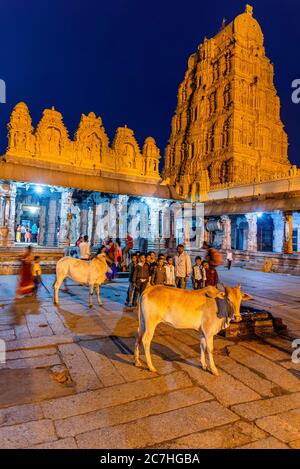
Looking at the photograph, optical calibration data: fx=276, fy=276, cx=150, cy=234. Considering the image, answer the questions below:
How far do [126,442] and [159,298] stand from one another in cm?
208

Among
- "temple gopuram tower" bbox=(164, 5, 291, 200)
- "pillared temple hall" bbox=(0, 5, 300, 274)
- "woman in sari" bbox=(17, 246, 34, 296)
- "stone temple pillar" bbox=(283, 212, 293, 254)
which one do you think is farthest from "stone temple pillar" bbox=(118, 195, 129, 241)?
"temple gopuram tower" bbox=(164, 5, 291, 200)

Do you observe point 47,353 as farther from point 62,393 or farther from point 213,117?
point 213,117

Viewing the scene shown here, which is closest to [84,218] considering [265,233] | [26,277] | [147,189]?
[147,189]

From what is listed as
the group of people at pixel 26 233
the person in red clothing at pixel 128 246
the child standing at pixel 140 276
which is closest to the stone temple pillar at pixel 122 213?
the person in red clothing at pixel 128 246

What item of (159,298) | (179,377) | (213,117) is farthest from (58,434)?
(213,117)

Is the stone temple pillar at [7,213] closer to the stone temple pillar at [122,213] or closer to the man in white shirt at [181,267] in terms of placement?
the stone temple pillar at [122,213]

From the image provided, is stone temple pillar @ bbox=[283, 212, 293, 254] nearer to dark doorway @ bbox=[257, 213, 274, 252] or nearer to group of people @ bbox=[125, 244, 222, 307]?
dark doorway @ bbox=[257, 213, 274, 252]

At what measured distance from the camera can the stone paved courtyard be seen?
9.73ft

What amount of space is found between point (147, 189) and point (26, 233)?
12.6 meters

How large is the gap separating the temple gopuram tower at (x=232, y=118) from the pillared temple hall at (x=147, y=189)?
0.23 meters

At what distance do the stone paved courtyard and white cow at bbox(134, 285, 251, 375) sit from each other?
519 mm

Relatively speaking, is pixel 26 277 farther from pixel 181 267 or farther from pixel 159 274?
pixel 181 267

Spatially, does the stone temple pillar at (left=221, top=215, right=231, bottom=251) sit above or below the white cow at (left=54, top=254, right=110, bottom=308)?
above

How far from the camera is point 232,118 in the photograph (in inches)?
1702
